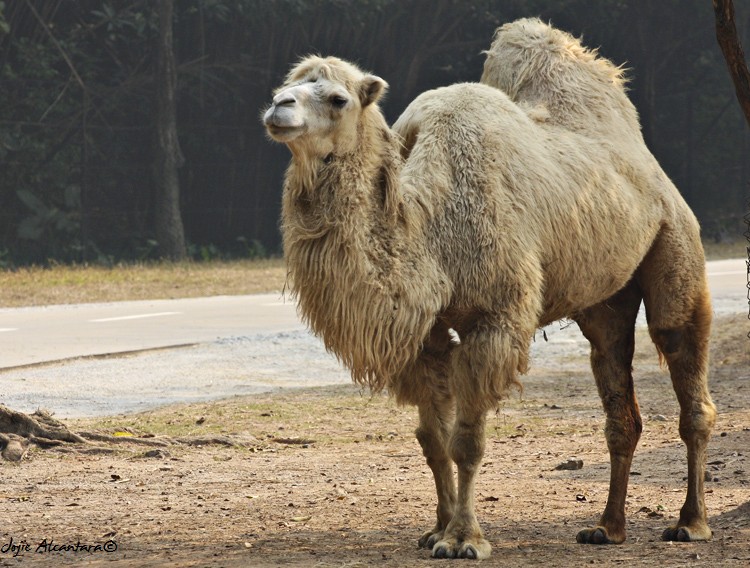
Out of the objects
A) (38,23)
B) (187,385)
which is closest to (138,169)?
(38,23)

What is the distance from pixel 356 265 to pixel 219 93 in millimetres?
22189

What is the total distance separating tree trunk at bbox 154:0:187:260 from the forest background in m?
0.11

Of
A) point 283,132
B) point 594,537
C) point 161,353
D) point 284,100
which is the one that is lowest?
point 161,353

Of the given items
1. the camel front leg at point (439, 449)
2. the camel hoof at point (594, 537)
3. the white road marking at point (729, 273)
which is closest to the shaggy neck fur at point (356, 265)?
the camel front leg at point (439, 449)

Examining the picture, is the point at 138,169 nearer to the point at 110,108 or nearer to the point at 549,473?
the point at 110,108

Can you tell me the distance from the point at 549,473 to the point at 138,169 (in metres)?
19.3

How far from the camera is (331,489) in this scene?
22.3ft

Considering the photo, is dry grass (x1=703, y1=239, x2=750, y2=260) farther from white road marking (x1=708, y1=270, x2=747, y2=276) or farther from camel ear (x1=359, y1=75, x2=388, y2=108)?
camel ear (x1=359, y1=75, x2=388, y2=108)

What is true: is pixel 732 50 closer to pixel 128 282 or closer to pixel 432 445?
pixel 432 445

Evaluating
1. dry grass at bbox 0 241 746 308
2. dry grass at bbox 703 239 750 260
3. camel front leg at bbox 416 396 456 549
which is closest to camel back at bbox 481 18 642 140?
camel front leg at bbox 416 396 456 549

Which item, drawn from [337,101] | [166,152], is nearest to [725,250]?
[166,152]

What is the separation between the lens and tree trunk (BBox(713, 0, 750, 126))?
245 inches

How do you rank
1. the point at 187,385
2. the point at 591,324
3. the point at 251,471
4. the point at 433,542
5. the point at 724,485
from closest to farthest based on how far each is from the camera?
1. the point at 433,542
2. the point at 591,324
3. the point at 724,485
4. the point at 251,471
5. the point at 187,385

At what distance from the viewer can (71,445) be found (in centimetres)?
794
